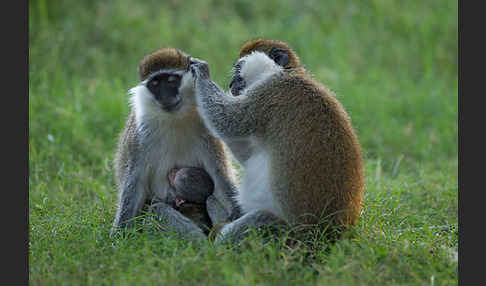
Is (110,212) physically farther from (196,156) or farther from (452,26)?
(452,26)

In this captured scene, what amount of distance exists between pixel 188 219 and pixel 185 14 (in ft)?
22.6

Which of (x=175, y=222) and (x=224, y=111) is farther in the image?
(x=175, y=222)

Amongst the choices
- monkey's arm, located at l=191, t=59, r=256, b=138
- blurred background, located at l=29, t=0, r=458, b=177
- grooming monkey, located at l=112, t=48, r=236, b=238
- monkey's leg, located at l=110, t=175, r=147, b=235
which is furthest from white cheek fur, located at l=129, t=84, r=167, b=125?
blurred background, located at l=29, t=0, r=458, b=177

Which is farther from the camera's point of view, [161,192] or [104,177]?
[104,177]

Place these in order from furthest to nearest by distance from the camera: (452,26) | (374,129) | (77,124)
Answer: (452,26)
(374,129)
(77,124)

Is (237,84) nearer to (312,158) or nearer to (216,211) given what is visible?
(312,158)

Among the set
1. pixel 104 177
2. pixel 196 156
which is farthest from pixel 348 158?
pixel 104 177

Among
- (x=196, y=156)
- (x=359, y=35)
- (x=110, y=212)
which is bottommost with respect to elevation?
(x=110, y=212)

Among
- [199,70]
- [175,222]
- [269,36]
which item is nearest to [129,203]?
[175,222]

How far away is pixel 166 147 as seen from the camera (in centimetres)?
536

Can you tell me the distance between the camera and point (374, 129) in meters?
8.90

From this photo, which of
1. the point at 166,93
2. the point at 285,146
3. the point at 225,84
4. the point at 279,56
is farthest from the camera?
the point at 225,84

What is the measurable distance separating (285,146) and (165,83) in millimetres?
1172

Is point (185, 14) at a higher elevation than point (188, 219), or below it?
higher
